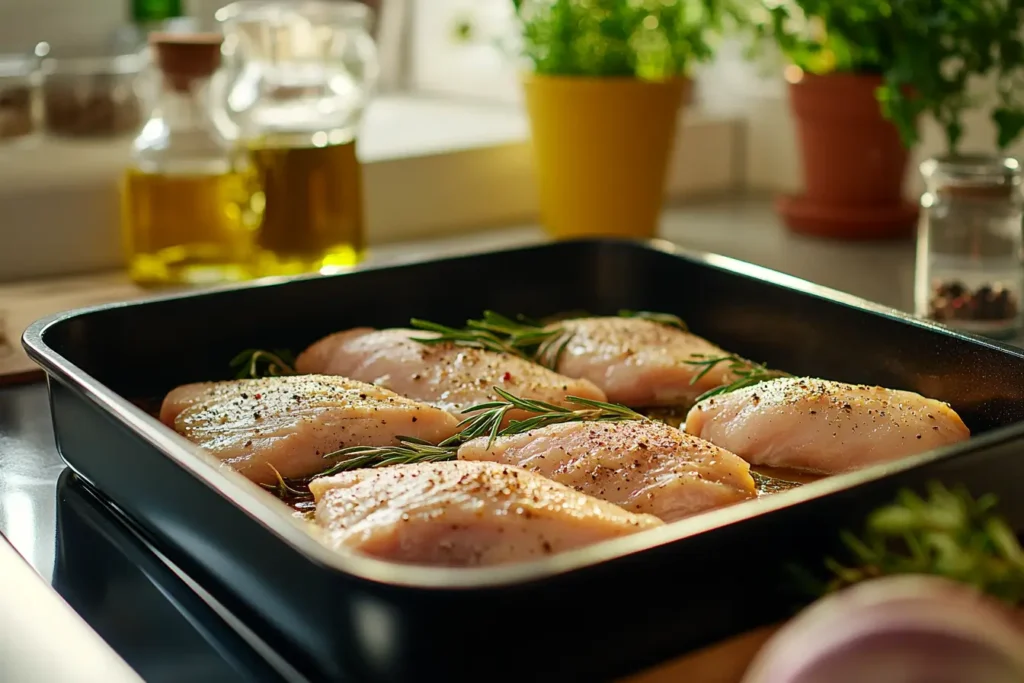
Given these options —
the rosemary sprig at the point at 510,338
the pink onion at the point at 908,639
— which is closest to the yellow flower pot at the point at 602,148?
the rosemary sprig at the point at 510,338

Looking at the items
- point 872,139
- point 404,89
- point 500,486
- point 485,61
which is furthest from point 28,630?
point 404,89

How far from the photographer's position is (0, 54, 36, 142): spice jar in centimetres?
172

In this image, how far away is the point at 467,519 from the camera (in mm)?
780

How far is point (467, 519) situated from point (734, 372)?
50 cm

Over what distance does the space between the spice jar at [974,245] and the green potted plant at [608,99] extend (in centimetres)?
40

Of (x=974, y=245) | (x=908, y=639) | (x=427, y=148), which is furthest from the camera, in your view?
(x=427, y=148)

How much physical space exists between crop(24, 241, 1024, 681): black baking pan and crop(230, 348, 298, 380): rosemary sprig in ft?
0.05

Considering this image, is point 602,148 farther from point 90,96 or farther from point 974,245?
point 90,96

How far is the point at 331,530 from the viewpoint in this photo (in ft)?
2.66

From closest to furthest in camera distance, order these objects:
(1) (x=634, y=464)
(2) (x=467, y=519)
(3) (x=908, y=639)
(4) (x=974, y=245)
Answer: (3) (x=908, y=639) < (2) (x=467, y=519) < (1) (x=634, y=464) < (4) (x=974, y=245)

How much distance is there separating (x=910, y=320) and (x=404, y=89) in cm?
179

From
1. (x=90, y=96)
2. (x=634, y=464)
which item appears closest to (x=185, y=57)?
(x=90, y=96)

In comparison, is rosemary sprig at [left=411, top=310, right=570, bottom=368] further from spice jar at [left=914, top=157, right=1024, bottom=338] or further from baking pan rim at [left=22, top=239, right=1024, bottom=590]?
spice jar at [left=914, top=157, right=1024, bottom=338]

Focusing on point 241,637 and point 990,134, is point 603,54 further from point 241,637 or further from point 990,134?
point 241,637
